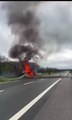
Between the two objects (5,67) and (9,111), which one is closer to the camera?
(9,111)

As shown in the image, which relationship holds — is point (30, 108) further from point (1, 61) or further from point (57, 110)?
point (1, 61)

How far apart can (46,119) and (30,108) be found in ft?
8.77

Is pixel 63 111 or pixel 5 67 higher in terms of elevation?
pixel 5 67

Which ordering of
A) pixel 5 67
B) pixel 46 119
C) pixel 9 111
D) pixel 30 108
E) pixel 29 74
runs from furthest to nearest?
pixel 5 67
pixel 29 74
pixel 30 108
pixel 9 111
pixel 46 119

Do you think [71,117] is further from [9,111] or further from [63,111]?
[9,111]

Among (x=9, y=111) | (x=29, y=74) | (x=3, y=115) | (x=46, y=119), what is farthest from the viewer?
(x=29, y=74)

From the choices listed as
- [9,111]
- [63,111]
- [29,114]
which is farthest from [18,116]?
[63,111]

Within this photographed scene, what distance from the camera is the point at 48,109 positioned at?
41.5ft

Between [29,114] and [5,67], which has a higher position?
[5,67]

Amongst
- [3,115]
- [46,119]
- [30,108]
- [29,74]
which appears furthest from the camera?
[29,74]

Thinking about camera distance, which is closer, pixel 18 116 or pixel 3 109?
pixel 18 116

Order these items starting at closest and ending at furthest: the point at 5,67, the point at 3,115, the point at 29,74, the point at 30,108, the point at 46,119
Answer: the point at 46,119, the point at 3,115, the point at 30,108, the point at 29,74, the point at 5,67

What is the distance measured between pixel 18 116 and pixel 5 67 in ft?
279

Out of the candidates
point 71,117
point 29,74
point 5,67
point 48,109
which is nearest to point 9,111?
point 48,109
